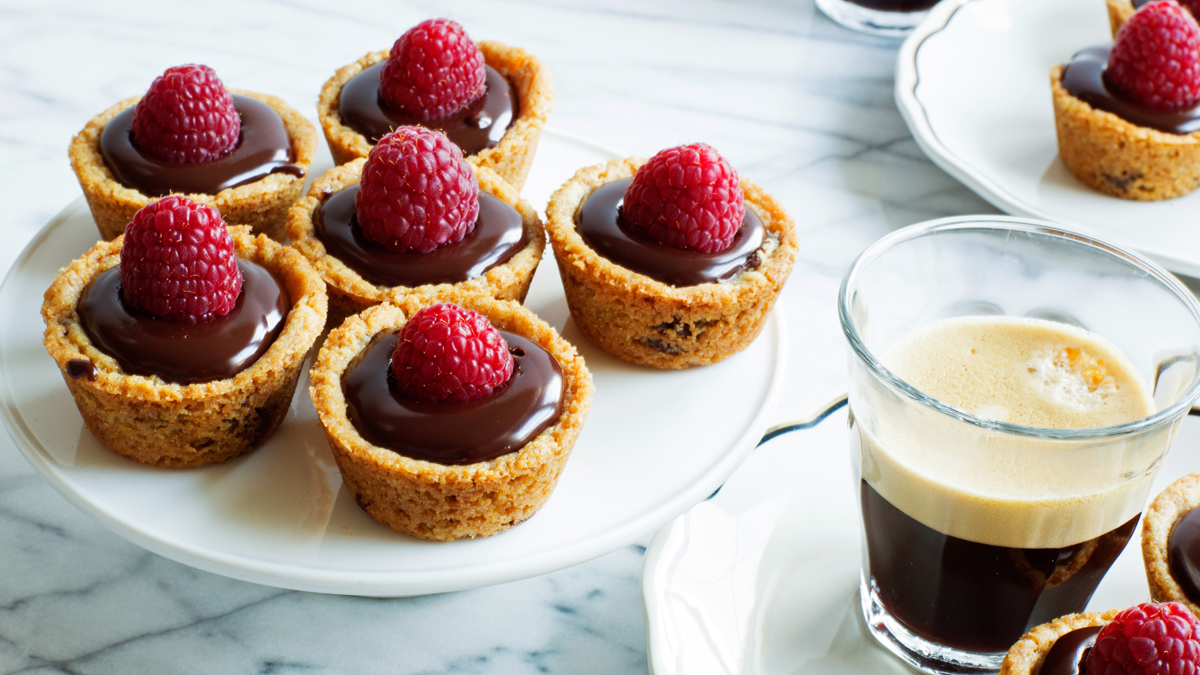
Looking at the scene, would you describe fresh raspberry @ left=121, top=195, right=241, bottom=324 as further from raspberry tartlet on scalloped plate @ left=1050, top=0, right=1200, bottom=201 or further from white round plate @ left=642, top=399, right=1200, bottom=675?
raspberry tartlet on scalloped plate @ left=1050, top=0, right=1200, bottom=201

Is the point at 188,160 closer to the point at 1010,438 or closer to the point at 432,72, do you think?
the point at 432,72

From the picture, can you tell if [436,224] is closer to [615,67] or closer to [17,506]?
[17,506]

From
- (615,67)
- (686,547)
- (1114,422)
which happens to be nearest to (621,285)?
(686,547)

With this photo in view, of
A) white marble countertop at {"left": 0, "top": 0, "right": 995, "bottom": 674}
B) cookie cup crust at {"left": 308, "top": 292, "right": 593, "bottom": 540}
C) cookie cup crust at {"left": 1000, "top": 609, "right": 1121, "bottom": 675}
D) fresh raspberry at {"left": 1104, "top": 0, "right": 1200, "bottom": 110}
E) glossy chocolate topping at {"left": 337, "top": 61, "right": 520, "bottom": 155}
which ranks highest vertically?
fresh raspberry at {"left": 1104, "top": 0, "right": 1200, "bottom": 110}

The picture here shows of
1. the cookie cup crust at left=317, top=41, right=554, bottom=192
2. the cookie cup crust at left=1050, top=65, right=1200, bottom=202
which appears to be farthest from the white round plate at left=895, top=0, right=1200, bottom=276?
the cookie cup crust at left=317, top=41, right=554, bottom=192

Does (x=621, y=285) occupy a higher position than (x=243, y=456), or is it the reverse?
(x=621, y=285)

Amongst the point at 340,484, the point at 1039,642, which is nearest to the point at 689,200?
the point at 340,484
